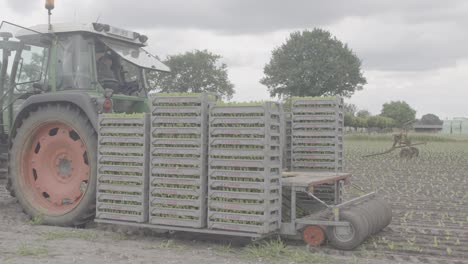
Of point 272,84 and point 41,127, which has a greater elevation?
point 272,84

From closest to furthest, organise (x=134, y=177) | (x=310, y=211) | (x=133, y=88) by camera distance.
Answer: (x=134, y=177) → (x=310, y=211) → (x=133, y=88)

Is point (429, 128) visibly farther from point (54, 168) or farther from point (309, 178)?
point (54, 168)

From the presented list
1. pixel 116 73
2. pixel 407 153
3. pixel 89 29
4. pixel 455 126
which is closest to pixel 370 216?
pixel 116 73

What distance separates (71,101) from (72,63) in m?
0.77

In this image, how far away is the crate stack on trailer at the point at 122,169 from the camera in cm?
634

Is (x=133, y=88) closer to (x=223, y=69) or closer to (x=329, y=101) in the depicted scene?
(x=329, y=101)

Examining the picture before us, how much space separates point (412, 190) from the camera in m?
11.2

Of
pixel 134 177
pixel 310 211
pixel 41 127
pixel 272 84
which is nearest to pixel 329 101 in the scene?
pixel 310 211

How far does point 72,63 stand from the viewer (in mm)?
7340

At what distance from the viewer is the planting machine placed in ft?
19.1

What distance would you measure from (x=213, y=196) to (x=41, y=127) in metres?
2.76

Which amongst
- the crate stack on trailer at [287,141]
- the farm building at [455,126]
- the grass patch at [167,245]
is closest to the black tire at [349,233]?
the grass patch at [167,245]

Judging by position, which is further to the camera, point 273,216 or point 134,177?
point 134,177

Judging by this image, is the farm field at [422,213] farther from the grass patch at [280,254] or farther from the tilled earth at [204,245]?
the grass patch at [280,254]
